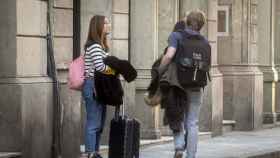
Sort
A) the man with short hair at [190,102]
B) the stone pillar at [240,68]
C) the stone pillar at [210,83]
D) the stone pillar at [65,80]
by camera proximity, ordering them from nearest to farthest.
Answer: the man with short hair at [190,102] < the stone pillar at [65,80] < the stone pillar at [210,83] < the stone pillar at [240,68]

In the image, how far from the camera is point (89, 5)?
12508 millimetres

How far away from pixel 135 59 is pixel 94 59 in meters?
4.11

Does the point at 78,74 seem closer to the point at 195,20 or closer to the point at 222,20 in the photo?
the point at 195,20

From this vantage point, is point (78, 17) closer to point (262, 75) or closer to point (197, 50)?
point (197, 50)

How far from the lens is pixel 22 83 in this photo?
10469mm

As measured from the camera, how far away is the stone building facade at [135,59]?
1048 centimetres

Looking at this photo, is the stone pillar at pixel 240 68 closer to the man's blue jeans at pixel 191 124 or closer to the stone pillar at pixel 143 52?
the stone pillar at pixel 143 52

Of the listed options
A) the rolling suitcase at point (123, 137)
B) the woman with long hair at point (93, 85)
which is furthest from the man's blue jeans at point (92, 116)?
the rolling suitcase at point (123, 137)

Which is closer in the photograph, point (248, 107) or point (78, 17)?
point (78, 17)

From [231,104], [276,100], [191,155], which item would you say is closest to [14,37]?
[191,155]

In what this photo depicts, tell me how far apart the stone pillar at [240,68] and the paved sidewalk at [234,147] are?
74 cm

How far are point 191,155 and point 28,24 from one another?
103 inches

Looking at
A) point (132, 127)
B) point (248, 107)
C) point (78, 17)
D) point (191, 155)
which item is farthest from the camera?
point (248, 107)

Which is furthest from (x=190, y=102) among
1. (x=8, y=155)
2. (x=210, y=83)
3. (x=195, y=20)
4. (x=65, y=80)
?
(x=210, y=83)
